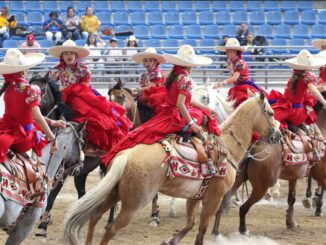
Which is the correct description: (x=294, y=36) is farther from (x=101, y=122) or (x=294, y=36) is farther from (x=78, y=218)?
(x=78, y=218)

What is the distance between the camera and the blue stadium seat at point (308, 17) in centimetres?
2589

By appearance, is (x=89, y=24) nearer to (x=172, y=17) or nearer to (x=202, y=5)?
(x=172, y=17)

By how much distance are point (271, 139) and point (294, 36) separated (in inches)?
584

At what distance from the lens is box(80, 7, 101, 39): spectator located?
2272 cm

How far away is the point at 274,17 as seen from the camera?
25.7m

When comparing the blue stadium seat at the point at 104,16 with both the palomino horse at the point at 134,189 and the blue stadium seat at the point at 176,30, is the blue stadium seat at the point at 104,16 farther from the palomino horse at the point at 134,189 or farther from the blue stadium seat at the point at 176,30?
the palomino horse at the point at 134,189

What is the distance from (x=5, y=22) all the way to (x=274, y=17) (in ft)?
28.7

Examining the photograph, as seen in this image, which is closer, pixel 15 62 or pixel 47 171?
pixel 15 62

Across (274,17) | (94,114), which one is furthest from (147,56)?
(274,17)


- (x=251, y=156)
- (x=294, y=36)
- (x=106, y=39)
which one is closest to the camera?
(x=251, y=156)

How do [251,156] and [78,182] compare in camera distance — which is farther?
[78,182]

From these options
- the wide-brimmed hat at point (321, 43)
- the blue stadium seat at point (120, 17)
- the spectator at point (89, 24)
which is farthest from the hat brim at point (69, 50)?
the blue stadium seat at point (120, 17)

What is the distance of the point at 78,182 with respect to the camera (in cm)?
1165

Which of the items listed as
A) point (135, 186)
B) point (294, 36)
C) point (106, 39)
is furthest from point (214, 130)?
point (294, 36)
